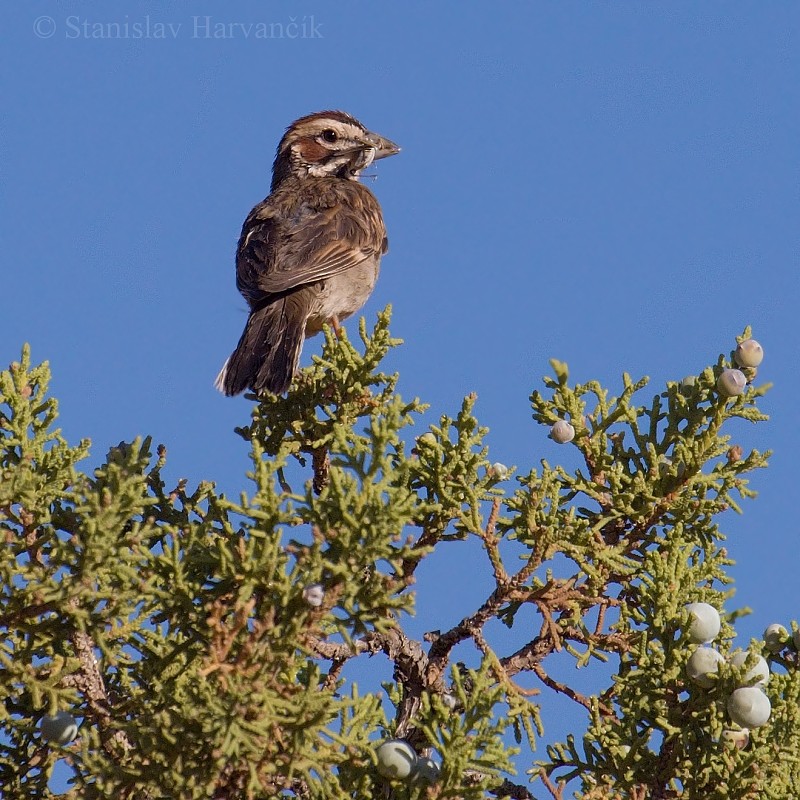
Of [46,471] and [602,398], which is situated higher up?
[602,398]

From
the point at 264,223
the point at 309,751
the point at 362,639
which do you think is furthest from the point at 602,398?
the point at 264,223

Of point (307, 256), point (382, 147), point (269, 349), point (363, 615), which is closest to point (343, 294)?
point (307, 256)

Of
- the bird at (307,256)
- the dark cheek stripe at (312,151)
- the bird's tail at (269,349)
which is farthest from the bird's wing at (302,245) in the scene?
Result: the dark cheek stripe at (312,151)

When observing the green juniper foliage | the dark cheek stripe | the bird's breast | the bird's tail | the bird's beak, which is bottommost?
the green juniper foliage

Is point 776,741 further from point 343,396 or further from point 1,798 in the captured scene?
point 1,798

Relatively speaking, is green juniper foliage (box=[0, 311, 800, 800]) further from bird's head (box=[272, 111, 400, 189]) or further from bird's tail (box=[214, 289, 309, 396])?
bird's head (box=[272, 111, 400, 189])

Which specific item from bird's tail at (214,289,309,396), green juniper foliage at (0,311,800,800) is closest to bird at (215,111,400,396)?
bird's tail at (214,289,309,396)

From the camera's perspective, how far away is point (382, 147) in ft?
28.0

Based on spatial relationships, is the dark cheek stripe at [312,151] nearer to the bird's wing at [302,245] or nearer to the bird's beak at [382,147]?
the bird's beak at [382,147]

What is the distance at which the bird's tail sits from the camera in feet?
17.3

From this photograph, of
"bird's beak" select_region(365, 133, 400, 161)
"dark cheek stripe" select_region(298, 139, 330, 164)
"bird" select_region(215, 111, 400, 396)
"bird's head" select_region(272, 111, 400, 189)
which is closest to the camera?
"bird" select_region(215, 111, 400, 396)

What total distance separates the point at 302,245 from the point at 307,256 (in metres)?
0.13

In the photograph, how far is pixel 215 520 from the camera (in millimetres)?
4012

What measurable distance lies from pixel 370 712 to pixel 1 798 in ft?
3.85
